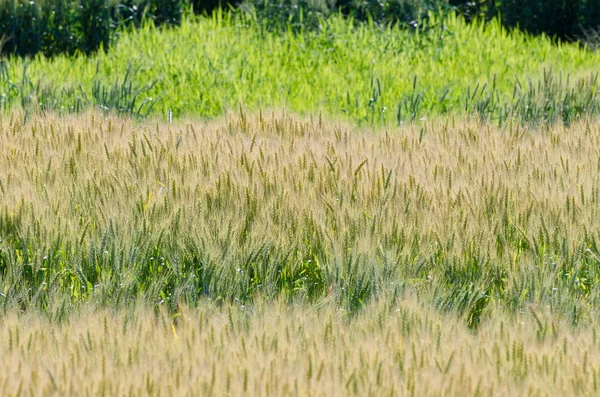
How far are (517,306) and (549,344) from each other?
0.44 meters

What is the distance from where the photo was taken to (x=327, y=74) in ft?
20.5

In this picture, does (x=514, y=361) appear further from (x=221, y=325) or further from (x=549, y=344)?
(x=221, y=325)

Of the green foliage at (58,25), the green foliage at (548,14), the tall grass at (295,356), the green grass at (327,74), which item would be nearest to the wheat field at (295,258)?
the tall grass at (295,356)

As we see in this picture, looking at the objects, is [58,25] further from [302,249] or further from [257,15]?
[302,249]

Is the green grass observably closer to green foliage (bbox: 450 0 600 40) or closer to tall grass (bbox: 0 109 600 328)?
green foliage (bbox: 450 0 600 40)

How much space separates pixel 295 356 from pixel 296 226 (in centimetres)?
105

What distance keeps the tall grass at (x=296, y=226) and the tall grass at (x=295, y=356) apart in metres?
0.26

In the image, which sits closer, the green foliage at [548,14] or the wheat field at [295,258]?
the wheat field at [295,258]

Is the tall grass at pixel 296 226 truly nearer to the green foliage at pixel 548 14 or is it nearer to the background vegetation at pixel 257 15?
the background vegetation at pixel 257 15

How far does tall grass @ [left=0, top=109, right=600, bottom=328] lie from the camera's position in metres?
2.75

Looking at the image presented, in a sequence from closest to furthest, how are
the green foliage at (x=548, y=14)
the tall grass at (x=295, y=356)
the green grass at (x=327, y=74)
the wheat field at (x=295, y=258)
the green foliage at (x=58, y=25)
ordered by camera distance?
the tall grass at (x=295, y=356) → the wheat field at (x=295, y=258) → the green grass at (x=327, y=74) → the green foliage at (x=58, y=25) → the green foliage at (x=548, y=14)

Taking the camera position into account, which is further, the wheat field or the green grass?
the green grass

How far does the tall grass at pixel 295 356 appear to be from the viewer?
6.28 ft

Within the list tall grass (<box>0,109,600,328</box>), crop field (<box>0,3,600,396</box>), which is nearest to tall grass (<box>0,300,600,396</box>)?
crop field (<box>0,3,600,396</box>)
